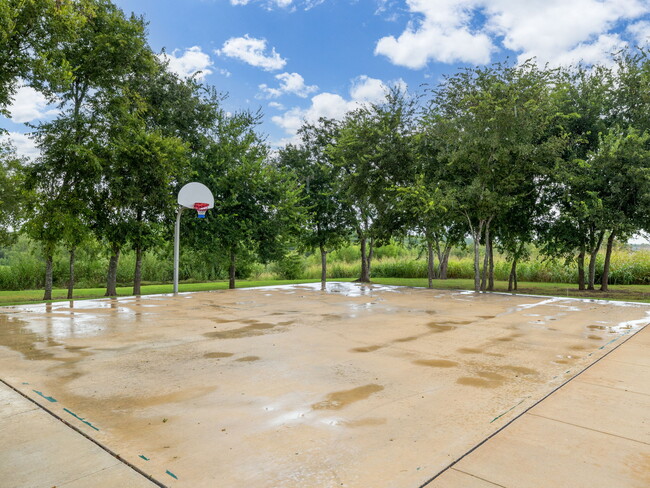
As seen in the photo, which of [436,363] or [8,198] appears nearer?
[436,363]

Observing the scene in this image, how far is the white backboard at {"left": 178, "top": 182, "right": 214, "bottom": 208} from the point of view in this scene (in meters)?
Answer: 10.3

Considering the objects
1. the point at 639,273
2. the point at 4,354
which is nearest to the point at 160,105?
the point at 4,354

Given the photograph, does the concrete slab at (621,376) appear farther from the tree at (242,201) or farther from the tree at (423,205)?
the tree at (242,201)

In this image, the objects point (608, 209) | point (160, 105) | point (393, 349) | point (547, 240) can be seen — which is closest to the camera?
point (393, 349)

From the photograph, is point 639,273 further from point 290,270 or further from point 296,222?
point 290,270

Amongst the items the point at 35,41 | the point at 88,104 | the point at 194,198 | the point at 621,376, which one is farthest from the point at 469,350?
the point at 88,104

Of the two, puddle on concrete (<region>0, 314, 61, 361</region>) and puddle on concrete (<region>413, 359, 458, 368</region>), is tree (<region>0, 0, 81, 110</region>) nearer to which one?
puddle on concrete (<region>0, 314, 61, 361</region>)

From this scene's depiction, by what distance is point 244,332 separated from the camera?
5.36 meters

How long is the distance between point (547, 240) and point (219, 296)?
34.5 feet

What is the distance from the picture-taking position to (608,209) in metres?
11.8

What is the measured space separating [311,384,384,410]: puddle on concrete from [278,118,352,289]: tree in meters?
12.4

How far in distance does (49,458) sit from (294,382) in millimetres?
1667

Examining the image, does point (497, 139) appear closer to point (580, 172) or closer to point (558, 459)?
point (580, 172)

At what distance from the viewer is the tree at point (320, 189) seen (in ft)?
52.5
